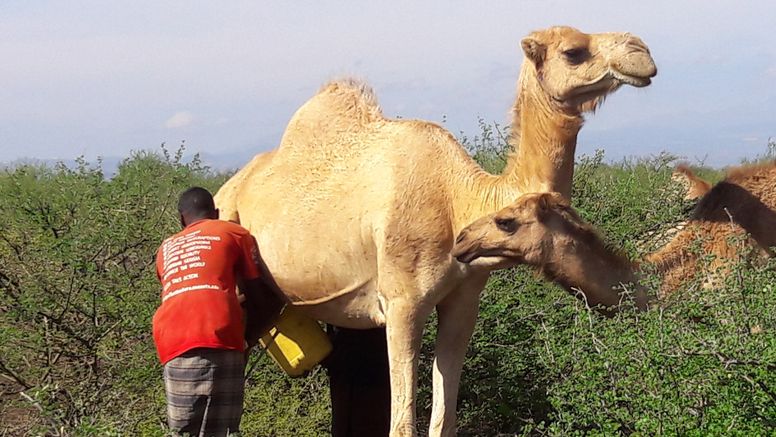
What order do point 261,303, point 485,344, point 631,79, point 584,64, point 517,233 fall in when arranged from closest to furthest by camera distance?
point 631,79 < point 584,64 < point 517,233 < point 261,303 < point 485,344

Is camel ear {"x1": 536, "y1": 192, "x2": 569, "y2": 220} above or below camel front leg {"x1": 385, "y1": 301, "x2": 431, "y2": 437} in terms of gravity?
above

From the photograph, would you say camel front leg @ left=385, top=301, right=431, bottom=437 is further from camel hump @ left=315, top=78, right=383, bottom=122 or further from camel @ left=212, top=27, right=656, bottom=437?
camel hump @ left=315, top=78, right=383, bottom=122

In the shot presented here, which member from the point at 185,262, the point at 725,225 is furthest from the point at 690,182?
the point at 185,262

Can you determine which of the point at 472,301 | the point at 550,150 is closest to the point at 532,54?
the point at 550,150

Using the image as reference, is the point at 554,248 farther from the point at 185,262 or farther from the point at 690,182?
the point at 690,182

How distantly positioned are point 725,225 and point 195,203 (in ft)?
10.5

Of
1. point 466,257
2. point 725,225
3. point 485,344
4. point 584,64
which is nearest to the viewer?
point 584,64

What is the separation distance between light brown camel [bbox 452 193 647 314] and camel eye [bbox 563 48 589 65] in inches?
26.9

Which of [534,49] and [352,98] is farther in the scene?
[352,98]

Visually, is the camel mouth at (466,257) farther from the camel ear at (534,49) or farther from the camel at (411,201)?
the camel ear at (534,49)

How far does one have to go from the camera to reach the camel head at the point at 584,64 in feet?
15.3

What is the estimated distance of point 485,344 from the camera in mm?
6676

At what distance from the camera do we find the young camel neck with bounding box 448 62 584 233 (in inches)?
191

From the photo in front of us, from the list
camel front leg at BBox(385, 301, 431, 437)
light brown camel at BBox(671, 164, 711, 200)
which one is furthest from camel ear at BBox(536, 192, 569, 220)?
light brown camel at BBox(671, 164, 711, 200)
